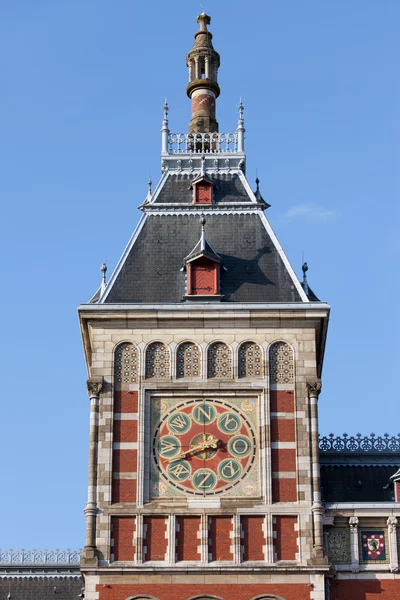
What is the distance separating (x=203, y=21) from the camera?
52.1 metres

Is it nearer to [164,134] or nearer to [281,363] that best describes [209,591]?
[281,363]

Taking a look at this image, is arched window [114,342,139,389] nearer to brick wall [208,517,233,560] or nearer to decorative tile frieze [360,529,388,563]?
brick wall [208,517,233,560]

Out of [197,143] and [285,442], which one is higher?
[197,143]

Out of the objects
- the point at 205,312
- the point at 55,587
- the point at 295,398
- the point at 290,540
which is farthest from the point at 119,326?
the point at 55,587

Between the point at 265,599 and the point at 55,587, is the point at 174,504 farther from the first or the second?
the point at 55,587

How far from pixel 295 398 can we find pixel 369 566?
17.8 ft

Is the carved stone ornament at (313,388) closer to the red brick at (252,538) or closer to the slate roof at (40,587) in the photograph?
the red brick at (252,538)

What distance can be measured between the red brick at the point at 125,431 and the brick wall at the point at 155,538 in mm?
2531

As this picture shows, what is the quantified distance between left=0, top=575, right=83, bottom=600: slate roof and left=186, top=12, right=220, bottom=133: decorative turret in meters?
17.1

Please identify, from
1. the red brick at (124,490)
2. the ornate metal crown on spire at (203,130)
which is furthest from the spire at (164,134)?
the red brick at (124,490)

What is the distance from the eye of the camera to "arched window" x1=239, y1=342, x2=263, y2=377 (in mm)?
40781

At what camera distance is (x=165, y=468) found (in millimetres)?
39594

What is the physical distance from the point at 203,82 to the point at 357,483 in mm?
16852

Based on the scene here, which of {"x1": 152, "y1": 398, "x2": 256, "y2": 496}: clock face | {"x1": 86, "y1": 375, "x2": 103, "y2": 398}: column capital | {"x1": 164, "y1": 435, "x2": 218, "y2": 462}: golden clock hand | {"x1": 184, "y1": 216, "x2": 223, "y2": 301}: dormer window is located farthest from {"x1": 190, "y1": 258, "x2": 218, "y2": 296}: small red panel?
{"x1": 164, "y1": 435, "x2": 218, "y2": 462}: golden clock hand
